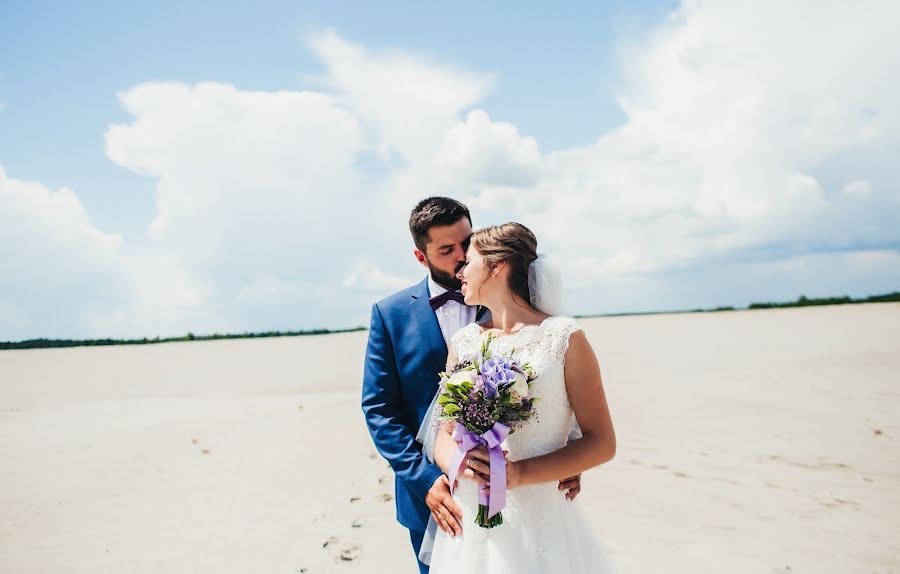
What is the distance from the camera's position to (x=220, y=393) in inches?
532

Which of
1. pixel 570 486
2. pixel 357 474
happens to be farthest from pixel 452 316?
pixel 357 474

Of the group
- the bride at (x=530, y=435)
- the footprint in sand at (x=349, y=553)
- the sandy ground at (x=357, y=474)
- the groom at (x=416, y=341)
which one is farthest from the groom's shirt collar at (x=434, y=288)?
the footprint in sand at (x=349, y=553)

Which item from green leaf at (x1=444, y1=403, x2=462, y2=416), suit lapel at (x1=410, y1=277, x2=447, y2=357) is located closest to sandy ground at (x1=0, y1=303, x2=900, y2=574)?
suit lapel at (x1=410, y1=277, x2=447, y2=357)

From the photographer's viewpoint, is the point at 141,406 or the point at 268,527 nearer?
the point at 268,527

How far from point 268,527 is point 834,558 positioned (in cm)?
517

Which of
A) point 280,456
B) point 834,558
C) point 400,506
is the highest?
point 400,506

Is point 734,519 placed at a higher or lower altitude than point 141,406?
lower

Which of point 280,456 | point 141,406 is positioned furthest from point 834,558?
point 141,406

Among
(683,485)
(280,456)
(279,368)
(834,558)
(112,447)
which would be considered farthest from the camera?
(279,368)

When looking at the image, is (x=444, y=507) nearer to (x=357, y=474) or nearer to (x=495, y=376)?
(x=495, y=376)

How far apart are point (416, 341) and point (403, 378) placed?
21 centimetres

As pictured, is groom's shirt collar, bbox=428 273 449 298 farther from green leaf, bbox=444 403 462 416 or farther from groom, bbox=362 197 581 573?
green leaf, bbox=444 403 462 416

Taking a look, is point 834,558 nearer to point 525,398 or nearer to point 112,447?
point 525,398

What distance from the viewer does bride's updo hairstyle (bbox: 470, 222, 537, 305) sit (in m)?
2.52
